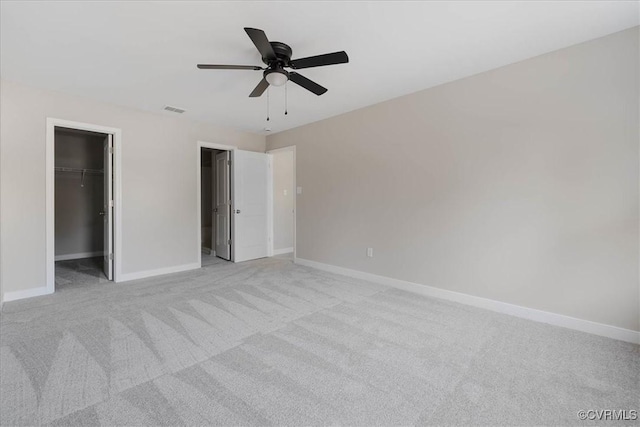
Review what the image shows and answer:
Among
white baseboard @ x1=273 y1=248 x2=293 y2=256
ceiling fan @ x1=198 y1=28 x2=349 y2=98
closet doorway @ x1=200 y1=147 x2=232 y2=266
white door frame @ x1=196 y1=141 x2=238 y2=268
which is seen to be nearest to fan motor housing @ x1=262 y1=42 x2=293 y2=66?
ceiling fan @ x1=198 y1=28 x2=349 y2=98

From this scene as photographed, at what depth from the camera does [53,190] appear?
3477 mm

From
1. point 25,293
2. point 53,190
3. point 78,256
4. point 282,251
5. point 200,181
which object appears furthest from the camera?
point 282,251

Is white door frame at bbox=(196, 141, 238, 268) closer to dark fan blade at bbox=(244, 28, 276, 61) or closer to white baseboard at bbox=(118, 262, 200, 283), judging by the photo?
white baseboard at bbox=(118, 262, 200, 283)

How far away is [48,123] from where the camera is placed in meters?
3.45

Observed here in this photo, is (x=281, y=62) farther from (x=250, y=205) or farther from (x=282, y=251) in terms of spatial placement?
(x=282, y=251)

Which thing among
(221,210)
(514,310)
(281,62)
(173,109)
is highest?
(173,109)

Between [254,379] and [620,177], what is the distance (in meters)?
3.25

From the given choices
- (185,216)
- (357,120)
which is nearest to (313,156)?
(357,120)

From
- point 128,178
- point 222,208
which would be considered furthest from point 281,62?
point 222,208

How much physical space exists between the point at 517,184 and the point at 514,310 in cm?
127

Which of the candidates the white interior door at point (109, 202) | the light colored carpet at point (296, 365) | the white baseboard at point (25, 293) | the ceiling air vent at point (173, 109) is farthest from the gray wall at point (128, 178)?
the light colored carpet at point (296, 365)

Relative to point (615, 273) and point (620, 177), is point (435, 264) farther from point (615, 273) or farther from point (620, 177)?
point (620, 177)

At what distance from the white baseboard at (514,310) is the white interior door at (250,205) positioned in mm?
2238

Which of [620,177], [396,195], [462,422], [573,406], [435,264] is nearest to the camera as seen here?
[462,422]
